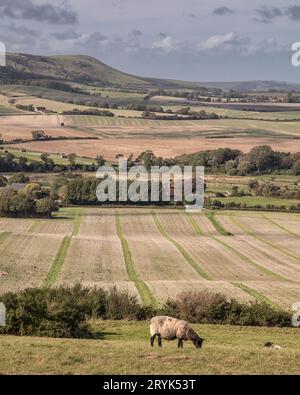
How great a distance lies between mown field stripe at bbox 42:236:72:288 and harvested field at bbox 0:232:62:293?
356 mm

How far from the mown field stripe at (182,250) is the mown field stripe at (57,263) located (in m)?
11.1

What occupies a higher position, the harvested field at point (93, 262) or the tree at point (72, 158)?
the tree at point (72, 158)

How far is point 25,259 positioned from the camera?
181 feet

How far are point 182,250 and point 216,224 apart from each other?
18.8 m

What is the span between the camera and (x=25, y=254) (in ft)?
188

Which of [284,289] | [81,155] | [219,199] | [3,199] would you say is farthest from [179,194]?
[284,289]

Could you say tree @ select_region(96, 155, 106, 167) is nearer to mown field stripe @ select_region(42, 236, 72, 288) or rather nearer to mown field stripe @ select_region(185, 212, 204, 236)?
mown field stripe @ select_region(185, 212, 204, 236)

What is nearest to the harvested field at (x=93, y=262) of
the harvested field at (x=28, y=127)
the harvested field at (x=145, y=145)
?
the harvested field at (x=145, y=145)

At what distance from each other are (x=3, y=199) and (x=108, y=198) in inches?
730

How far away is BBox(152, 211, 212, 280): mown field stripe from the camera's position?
5379cm

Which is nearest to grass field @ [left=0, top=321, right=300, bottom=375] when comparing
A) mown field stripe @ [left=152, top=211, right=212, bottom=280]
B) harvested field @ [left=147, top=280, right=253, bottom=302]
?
harvested field @ [left=147, top=280, right=253, bottom=302]

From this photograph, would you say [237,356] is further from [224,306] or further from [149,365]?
[224,306]

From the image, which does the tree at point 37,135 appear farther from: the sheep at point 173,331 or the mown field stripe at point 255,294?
the sheep at point 173,331

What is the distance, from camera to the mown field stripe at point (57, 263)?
46.9 m
